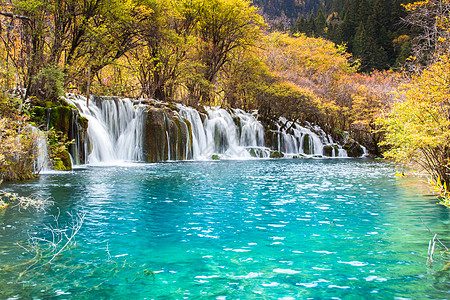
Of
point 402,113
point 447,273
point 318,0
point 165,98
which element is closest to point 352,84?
point 165,98

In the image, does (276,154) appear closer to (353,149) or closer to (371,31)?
(353,149)

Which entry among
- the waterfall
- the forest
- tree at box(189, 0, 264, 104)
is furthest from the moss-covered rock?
tree at box(189, 0, 264, 104)

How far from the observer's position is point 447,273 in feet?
16.9

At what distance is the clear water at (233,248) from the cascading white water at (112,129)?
1290cm

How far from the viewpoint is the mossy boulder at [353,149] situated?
151 feet

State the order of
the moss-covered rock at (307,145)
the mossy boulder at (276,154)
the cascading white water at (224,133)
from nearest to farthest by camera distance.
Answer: the cascading white water at (224,133) → the mossy boulder at (276,154) → the moss-covered rock at (307,145)

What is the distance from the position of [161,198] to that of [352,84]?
47.8 meters

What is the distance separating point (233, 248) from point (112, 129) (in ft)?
75.1

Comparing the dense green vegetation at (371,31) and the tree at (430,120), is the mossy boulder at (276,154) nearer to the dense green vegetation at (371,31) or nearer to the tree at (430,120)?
the tree at (430,120)

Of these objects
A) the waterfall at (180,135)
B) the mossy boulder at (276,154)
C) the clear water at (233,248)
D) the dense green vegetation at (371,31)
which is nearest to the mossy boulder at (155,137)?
the waterfall at (180,135)

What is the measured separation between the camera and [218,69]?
44.6 metres

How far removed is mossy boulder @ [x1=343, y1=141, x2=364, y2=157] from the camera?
46.0 meters

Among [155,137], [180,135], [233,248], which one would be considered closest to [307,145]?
[180,135]

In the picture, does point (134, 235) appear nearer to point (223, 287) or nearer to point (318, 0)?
point (223, 287)
